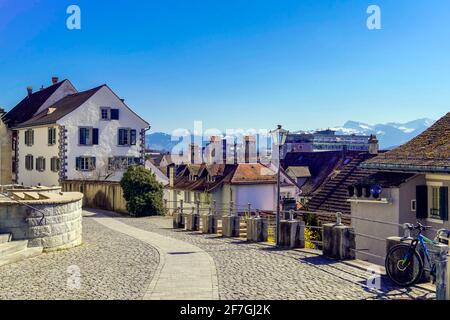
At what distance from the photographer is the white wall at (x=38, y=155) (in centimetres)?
4122

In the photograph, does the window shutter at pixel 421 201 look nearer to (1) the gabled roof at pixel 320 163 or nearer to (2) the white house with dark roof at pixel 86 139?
(2) the white house with dark roof at pixel 86 139

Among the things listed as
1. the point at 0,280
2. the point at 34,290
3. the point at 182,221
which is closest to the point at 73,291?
the point at 34,290

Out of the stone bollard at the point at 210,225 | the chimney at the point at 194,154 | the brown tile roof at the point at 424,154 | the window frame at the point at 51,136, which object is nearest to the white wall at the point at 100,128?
the window frame at the point at 51,136

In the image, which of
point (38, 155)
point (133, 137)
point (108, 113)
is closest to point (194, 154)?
point (133, 137)

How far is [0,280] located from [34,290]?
1.40 metres

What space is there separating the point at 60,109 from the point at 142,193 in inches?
711

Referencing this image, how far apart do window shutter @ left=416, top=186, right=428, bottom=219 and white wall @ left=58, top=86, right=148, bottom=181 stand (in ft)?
92.3

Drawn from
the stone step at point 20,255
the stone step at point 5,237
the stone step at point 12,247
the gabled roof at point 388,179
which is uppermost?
the gabled roof at point 388,179

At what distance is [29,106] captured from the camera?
52000 mm

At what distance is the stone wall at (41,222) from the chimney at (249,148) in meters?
36.6

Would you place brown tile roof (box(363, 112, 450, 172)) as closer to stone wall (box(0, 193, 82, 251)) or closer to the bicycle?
the bicycle

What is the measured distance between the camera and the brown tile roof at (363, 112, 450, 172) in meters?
18.5

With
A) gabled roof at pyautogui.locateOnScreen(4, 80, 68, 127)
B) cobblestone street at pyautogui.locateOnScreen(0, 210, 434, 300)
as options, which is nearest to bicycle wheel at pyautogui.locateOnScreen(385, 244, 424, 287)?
cobblestone street at pyautogui.locateOnScreen(0, 210, 434, 300)
